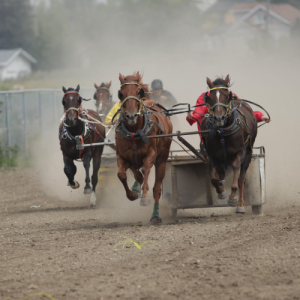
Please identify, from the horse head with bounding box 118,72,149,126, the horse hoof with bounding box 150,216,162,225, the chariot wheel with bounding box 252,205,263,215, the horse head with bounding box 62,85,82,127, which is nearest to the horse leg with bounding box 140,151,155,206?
the horse head with bounding box 118,72,149,126

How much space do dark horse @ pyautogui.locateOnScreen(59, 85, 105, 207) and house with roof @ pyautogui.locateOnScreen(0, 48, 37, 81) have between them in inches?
1916

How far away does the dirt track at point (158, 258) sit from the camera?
17.7 feet

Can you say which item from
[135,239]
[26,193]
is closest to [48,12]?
[26,193]

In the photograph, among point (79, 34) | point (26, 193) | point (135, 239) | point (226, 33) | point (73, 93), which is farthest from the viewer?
→ point (226, 33)

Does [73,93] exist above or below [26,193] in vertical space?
above

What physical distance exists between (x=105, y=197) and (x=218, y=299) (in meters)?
8.15

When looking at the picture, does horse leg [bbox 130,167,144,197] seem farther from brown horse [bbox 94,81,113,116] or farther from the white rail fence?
the white rail fence

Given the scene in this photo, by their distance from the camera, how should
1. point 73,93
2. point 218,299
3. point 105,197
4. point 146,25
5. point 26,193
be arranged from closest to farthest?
1. point 218,299
2. point 73,93
3. point 105,197
4. point 26,193
5. point 146,25

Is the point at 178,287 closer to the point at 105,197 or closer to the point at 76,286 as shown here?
the point at 76,286

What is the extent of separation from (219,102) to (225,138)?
70 centimetres

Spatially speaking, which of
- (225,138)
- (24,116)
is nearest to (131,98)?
(225,138)

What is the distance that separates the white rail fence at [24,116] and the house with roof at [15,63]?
37.3 m

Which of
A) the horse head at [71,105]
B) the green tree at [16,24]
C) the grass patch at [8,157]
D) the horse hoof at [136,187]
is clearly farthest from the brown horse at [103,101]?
the green tree at [16,24]

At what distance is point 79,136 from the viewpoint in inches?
458
